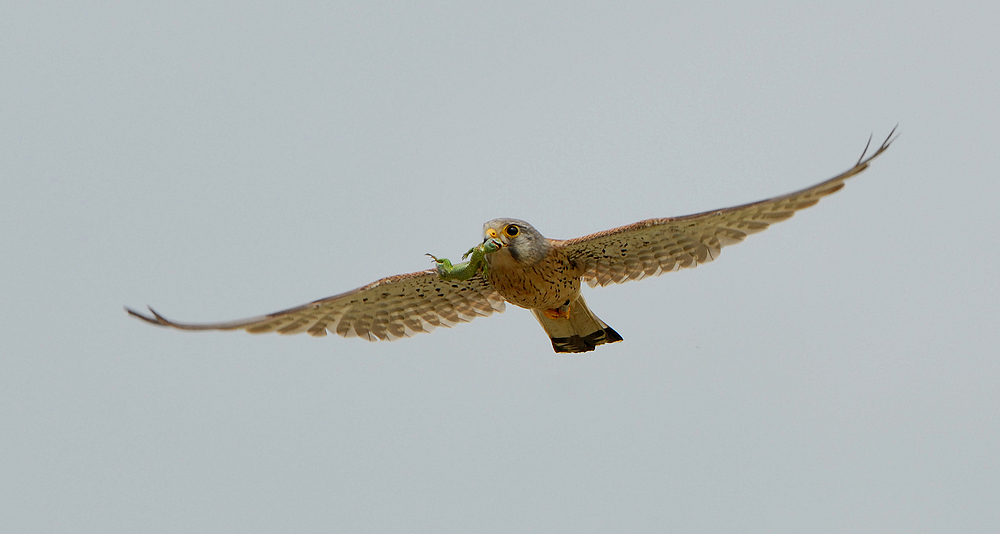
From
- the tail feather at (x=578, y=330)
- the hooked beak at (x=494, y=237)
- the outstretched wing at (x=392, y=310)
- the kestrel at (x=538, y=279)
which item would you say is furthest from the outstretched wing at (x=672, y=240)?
the outstretched wing at (x=392, y=310)

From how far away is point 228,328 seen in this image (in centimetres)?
1235

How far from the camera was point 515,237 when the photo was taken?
12.4 metres

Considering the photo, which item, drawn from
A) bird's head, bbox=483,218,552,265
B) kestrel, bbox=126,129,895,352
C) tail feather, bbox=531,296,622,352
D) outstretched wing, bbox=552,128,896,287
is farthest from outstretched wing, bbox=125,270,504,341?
outstretched wing, bbox=552,128,896,287

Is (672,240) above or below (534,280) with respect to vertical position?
above

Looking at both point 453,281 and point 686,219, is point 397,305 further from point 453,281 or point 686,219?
point 686,219

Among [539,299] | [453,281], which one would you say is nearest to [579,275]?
[539,299]

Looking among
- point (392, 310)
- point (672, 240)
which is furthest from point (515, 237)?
point (392, 310)

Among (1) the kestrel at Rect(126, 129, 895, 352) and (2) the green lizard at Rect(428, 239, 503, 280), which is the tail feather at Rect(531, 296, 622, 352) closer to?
(1) the kestrel at Rect(126, 129, 895, 352)

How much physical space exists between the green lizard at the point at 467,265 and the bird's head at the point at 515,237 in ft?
0.27

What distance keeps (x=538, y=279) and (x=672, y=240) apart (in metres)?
1.59

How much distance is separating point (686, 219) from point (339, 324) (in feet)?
14.7

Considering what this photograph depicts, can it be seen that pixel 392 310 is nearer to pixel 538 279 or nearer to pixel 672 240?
pixel 538 279

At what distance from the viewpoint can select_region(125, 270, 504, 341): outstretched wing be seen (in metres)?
13.1

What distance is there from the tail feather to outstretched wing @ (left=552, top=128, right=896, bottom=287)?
0.41 metres
